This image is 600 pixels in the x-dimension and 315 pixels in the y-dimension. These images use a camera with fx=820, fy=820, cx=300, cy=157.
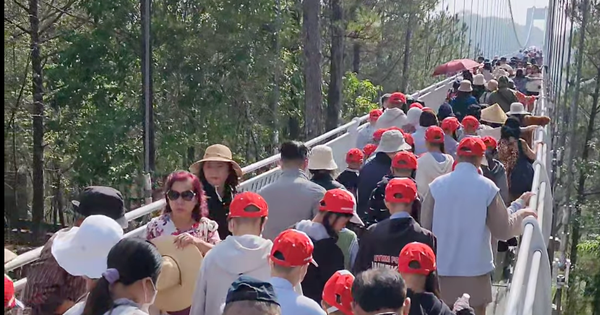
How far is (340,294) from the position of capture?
3.46 meters

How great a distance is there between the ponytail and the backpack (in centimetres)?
517

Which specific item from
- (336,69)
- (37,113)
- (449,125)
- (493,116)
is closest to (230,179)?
(449,125)

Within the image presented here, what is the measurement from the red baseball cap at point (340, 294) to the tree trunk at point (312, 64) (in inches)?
600

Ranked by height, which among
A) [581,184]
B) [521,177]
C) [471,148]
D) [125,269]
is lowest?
[581,184]

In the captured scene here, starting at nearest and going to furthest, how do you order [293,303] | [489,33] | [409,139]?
1. [293,303]
2. [409,139]
3. [489,33]

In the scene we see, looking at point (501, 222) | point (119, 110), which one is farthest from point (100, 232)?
point (119, 110)

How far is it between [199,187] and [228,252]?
0.80 m

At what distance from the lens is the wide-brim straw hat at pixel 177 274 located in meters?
4.07

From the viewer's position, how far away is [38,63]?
2417 cm

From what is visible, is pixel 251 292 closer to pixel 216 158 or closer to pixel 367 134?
pixel 216 158

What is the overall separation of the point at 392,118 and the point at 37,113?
17.1 metres

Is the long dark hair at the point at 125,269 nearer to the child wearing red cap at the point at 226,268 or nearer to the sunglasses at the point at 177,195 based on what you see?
the child wearing red cap at the point at 226,268

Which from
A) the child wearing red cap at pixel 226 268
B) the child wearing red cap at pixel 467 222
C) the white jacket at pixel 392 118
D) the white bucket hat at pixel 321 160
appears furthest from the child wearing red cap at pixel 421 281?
the white jacket at pixel 392 118

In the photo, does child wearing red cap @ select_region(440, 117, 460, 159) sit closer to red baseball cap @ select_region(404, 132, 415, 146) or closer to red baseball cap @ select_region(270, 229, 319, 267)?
red baseball cap @ select_region(404, 132, 415, 146)
